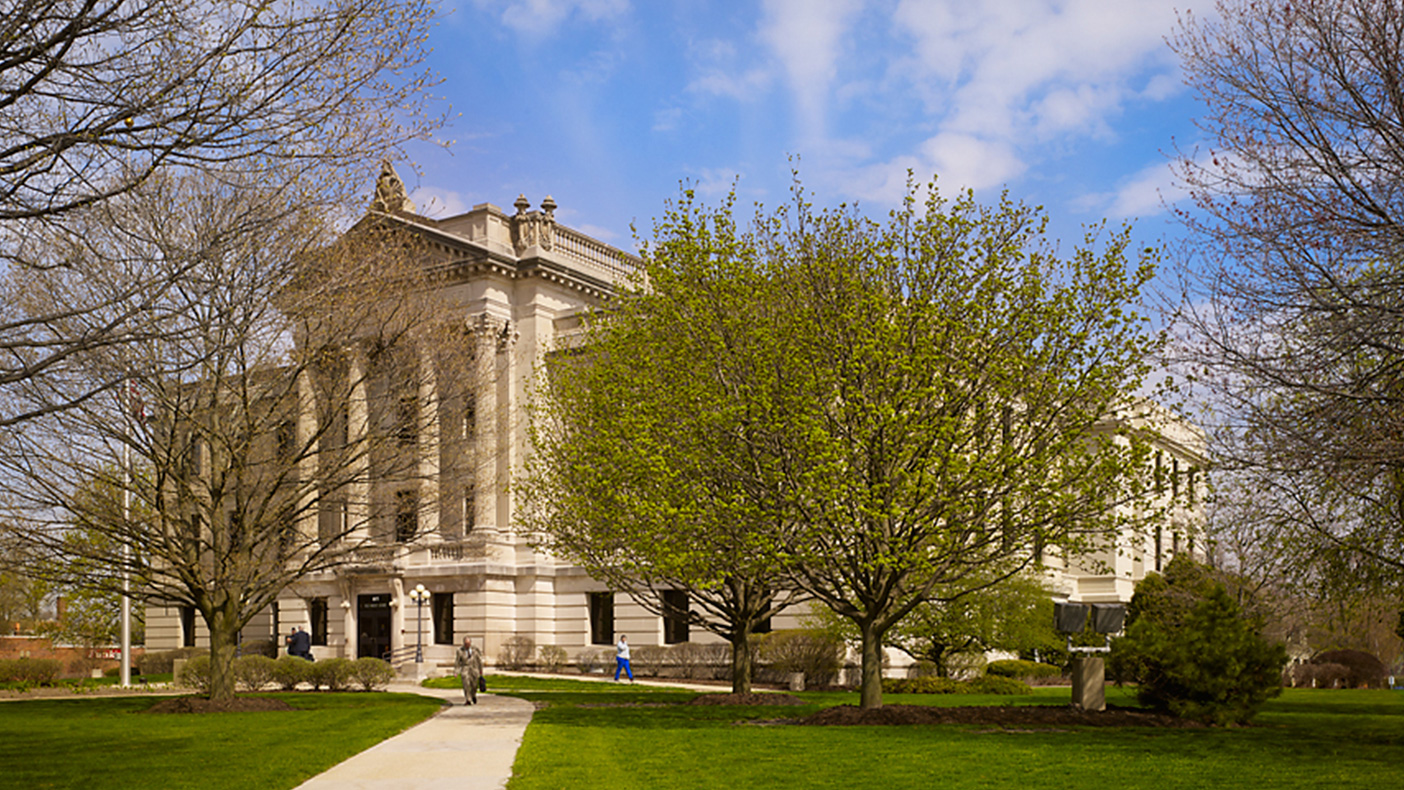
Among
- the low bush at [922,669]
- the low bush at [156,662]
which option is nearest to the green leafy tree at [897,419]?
the low bush at [922,669]

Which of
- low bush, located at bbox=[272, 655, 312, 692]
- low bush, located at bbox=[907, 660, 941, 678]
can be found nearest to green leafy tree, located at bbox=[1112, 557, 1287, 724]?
low bush, located at bbox=[907, 660, 941, 678]

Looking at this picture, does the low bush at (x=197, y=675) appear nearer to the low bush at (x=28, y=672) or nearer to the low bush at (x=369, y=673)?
the low bush at (x=369, y=673)

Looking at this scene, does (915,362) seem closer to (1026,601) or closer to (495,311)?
(1026,601)

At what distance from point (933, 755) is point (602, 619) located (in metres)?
37.0

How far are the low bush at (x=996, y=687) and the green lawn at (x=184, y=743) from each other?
1843cm

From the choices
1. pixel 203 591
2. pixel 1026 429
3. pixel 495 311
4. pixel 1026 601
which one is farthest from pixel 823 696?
pixel 495 311

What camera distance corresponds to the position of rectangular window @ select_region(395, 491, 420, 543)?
30359 millimetres

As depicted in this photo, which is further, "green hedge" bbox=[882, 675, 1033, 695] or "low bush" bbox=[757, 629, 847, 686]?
"low bush" bbox=[757, 629, 847, 686]

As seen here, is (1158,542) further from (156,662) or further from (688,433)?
(156,662)

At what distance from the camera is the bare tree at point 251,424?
82.7 feet

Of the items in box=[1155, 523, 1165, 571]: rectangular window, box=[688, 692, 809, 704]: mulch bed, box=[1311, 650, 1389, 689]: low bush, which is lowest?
box=[1311, 650, 1389, 689]: low bush

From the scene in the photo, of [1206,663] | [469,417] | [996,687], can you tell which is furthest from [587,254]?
[1206,663]

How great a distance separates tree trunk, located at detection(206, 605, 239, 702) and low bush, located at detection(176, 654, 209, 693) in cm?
877

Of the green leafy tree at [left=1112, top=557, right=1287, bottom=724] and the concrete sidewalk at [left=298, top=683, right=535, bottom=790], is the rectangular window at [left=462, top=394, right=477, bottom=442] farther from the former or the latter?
the green leafy tree at [left=1112, top=557, right=1287, bottom=724]
